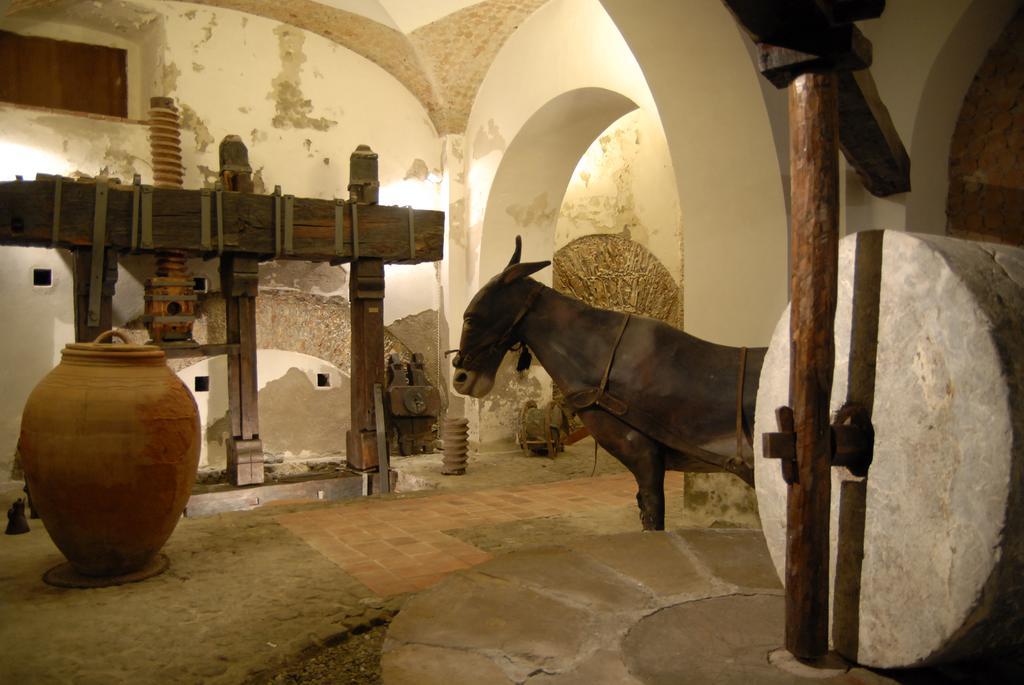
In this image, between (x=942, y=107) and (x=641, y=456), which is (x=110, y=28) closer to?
(x=641, y=456)

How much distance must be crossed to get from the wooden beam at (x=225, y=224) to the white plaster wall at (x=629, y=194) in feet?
12.3

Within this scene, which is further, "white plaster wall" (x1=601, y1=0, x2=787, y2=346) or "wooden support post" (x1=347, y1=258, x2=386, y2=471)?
"wooden support post" (x1=347, y1=258, x2=386, y2=471)

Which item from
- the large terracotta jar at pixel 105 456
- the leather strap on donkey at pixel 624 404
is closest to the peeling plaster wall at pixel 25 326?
the large terracotta jar at pixel 105 456

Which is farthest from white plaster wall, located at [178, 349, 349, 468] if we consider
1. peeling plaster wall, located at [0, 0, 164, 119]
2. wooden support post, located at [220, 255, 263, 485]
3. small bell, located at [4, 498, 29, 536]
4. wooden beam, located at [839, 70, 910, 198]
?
wooden beam, located at [839, 70, 910, 198]

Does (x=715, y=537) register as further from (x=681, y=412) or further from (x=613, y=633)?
(x=613, y=633)

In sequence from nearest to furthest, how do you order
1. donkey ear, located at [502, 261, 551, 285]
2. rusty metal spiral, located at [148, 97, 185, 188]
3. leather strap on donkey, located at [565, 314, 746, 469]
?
leather strap on donkey, located at [565, 314, 746, 469] < donkey ear, located at [502, 261, 551, 285] < rusty metal spiral, located at [148, 97, 185, 188]

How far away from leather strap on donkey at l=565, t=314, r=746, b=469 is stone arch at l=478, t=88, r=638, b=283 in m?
4.42

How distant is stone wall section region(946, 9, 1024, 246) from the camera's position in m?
3.33

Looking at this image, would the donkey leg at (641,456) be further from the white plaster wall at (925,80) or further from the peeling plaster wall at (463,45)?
the peeling plaster wall at (463,45)

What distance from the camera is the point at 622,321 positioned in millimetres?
3486

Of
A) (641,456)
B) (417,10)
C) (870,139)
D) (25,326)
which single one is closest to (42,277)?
(25,326)

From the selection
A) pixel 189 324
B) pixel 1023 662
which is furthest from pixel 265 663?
pixel 189 324

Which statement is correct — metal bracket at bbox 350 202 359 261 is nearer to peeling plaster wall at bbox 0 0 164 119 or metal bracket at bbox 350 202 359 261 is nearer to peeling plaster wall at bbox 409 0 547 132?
peeling plaster wall at bbox 409 0 547 132

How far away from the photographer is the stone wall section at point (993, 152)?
10.9ft
